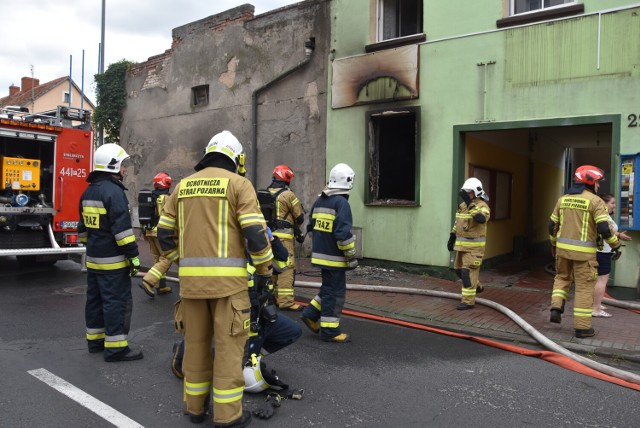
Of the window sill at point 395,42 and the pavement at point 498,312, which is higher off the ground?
the window sill at point 395,42

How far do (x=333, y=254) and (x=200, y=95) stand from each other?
9627 millimetres

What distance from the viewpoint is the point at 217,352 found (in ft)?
10.8

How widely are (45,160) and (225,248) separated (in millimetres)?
7765

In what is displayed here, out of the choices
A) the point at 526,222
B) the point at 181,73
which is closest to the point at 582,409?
the point at 526,222

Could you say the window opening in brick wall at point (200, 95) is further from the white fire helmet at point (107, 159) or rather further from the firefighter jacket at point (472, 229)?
the white fire helmet at point (107, 159)

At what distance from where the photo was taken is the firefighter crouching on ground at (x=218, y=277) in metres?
3.29

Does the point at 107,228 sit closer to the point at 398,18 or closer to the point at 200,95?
the point at 398,18

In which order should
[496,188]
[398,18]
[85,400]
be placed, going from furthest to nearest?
[496,188] → [398,18] → [85,400]

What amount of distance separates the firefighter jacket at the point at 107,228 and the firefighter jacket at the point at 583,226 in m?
4.62

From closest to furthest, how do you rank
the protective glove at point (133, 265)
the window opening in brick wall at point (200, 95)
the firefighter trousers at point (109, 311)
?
the firefighter trousers at point (109, 311) → the protective glove at point (133, 265) → the window opening in brick wall at point (200, 95)

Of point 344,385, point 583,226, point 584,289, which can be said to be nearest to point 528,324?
point 584,289

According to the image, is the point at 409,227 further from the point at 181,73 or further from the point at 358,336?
the point at 181,73

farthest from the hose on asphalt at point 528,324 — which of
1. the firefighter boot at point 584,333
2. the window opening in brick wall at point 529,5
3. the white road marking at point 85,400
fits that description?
the window opening in brick wall at point 529,5

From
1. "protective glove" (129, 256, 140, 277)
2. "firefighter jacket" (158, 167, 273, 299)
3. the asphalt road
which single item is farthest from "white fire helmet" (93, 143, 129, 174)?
"firefighter jacket" (158, 167, 273, 299)
